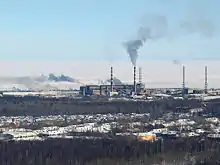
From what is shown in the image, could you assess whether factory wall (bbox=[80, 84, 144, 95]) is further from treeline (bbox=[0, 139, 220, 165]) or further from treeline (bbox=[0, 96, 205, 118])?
treeline (bbox=[0, 139, 220, 165])

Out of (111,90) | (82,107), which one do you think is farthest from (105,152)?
(111,90)

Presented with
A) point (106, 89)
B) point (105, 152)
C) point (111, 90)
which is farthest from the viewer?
point (106, 89)

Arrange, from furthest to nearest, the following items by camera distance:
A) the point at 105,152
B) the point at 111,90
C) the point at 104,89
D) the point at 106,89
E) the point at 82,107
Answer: the point at 104,89 < the point at 106,89 < the point at 111,90 < the point at 82,107 < the point at 105,152

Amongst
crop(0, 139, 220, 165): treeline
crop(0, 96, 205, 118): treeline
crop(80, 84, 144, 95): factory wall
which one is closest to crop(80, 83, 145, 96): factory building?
crop(80, 84, 144, 95): factory wall

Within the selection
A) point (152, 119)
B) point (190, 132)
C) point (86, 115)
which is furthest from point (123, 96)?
point (190, 132)

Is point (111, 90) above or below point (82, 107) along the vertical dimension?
above

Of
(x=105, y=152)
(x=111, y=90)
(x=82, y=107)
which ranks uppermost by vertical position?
(x=111, y=90)

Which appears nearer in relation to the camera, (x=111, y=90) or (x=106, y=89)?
(x=111, y=90)

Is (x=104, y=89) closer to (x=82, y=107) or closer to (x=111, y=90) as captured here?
(x=111, y=90)
